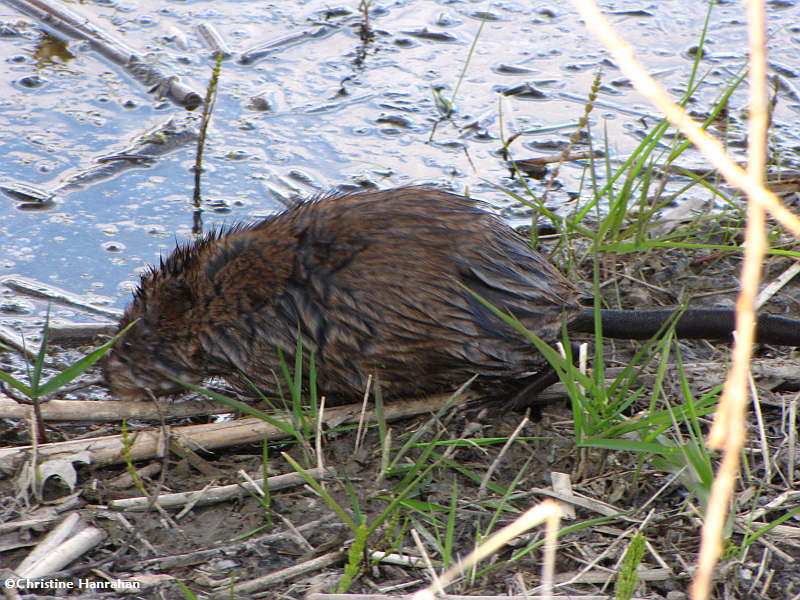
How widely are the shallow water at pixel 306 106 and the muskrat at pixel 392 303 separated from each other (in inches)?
41.5

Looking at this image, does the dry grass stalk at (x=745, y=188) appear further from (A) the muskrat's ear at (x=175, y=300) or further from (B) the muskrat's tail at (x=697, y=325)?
(A) the muskrat's ear at (x=175, y=300)

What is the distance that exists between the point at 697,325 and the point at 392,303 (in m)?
0.91

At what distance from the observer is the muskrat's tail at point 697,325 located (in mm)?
2693

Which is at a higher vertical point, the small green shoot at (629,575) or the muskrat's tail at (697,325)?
the muskrat's tail at (697,325)

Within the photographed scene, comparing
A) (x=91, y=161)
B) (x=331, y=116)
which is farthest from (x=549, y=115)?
(x=91, y=161)

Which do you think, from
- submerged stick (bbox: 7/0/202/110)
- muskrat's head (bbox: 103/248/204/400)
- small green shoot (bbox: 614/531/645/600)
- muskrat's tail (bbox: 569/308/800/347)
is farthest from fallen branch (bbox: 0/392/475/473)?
submerged stick (bbox: 7/0/202/110)

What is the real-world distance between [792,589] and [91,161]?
11.6ft

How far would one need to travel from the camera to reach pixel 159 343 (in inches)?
121

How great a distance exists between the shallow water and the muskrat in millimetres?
1053

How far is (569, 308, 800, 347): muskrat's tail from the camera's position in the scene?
2.69m

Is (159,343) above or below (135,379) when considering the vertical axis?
above

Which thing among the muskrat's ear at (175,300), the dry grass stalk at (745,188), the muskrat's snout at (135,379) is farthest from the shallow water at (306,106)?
the dry grass stalk at (745,188)

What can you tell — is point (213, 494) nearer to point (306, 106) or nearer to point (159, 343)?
point (159, 343)

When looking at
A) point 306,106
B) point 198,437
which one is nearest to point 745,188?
point 198,437
